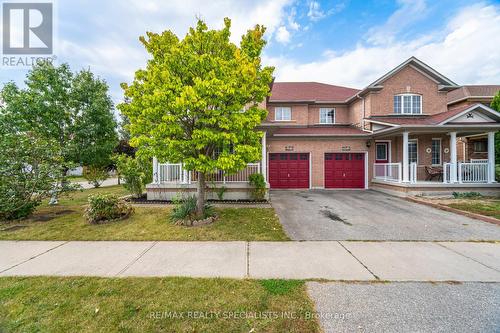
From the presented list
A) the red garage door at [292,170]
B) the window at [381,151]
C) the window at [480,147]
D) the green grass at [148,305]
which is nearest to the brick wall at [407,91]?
the window at [381,151]

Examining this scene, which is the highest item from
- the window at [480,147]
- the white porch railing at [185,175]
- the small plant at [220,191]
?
the window at [480,147]

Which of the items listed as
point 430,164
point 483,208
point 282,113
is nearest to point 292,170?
point 282,113

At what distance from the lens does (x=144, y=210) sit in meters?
8.09

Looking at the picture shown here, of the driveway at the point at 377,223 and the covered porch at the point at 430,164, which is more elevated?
the covered porch at the point at 430,164

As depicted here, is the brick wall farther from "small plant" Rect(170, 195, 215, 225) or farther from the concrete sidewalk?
"small plant" Rect(170, 195, 215, 225)

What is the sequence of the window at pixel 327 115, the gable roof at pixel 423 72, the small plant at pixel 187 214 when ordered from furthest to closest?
the window at pixel 327 115
the gable roof at pixel 423 72
the small plant at pixel 187 214

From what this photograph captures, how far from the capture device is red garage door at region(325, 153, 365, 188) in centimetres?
1416

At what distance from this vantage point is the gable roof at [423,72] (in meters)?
14.4

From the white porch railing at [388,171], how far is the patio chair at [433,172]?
7.22ft

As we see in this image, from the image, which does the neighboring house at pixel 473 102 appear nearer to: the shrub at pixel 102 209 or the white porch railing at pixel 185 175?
the white porch railing at pixel 185 175

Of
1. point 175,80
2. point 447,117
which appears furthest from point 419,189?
point 175,80

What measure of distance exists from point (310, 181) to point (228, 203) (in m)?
7.12

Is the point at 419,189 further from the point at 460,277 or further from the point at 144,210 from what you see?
the point at 144,210

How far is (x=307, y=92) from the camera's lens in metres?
18.6
